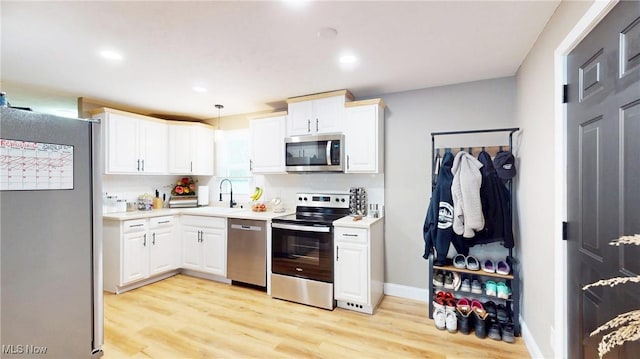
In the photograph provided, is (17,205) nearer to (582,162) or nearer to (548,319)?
(582,162)

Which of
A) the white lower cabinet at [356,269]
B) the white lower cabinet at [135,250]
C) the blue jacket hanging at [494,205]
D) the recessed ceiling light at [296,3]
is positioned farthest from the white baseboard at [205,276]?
the recessed ceiling light at [296,3]

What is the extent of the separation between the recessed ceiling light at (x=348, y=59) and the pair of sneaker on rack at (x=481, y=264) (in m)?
2.10

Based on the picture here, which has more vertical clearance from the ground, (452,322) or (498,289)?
(498,289)

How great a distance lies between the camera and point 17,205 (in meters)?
1.22

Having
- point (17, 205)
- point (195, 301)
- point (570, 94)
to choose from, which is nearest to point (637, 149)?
point (570, 94)

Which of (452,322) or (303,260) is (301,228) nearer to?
(303,260)

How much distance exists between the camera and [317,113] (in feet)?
10.4

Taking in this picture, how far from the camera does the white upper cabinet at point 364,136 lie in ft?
9.59

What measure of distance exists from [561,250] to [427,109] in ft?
6.22

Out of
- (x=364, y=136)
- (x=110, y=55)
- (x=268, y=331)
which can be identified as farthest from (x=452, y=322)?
(x=110, y=55)

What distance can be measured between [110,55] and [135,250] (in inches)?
88.1

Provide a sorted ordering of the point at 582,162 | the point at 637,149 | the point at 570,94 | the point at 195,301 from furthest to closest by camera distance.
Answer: the point at 195,301
the point at 570,94
the point at 582,162
the point at 637,149

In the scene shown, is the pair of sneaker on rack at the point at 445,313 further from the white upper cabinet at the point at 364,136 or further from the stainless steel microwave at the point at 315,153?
the stainless steel microwave at the point at 315,153

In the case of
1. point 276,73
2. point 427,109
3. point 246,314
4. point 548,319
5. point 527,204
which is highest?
point 276,73
